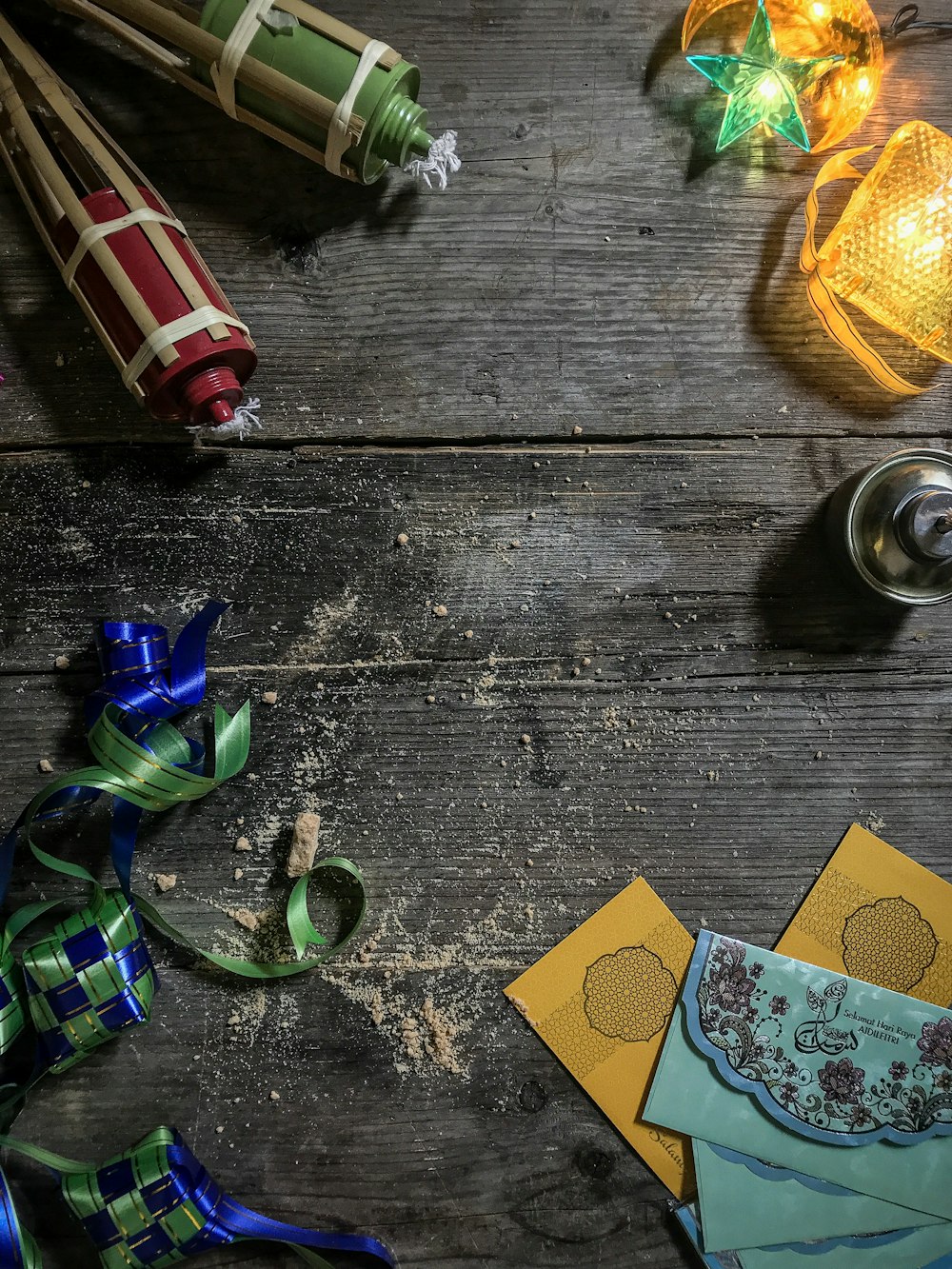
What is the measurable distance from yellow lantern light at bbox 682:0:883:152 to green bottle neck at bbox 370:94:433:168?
294 millimetres

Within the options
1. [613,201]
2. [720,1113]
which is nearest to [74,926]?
[720,1113]

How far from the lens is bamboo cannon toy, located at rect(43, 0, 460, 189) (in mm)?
772

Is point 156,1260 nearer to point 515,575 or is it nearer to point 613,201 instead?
point 515,575

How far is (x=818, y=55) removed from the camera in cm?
87

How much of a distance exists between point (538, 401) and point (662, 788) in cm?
44

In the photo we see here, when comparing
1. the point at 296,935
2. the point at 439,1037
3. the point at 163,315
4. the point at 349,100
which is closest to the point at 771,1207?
the point at 439,1037

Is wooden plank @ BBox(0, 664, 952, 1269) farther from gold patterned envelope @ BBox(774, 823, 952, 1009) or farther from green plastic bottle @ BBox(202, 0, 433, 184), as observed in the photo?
green plastic bottle @ BBox(202, 0, 433, 184)

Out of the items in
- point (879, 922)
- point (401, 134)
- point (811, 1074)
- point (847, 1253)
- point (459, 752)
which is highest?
point (401, 134)

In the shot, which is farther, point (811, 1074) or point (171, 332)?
point (811, 1074)

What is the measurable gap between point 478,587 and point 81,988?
546 mm

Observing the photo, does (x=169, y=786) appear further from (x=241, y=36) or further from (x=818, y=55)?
(x=818, y=55)

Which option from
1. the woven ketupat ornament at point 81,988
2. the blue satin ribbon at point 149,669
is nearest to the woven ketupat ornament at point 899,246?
the blue satin ribbon at point 149,669

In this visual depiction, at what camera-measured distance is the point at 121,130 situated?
2.85 ft

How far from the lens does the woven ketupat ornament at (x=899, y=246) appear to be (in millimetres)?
839
